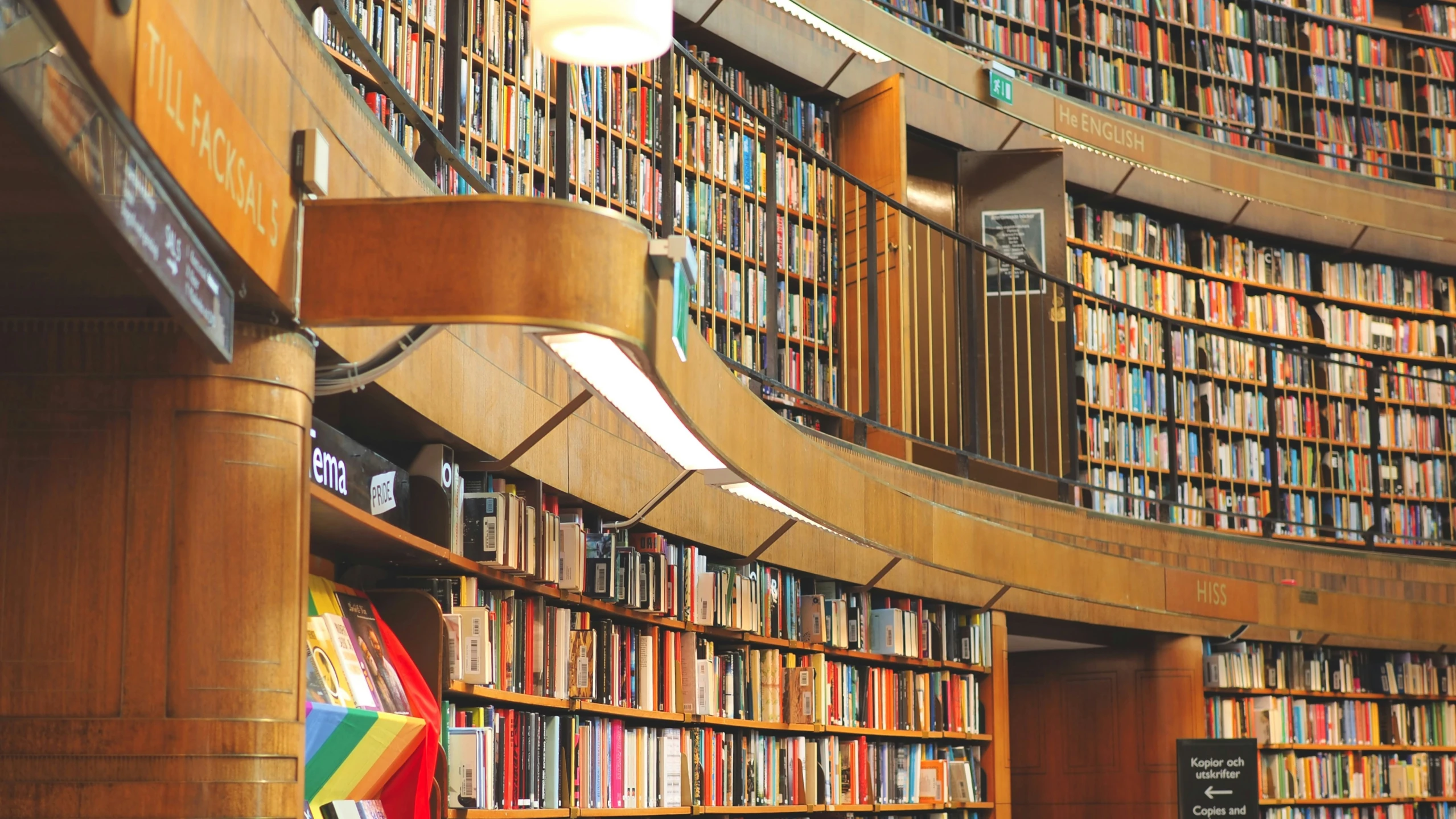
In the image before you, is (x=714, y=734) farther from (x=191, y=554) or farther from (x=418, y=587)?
(x=191, y=554)

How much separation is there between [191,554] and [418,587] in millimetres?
1424

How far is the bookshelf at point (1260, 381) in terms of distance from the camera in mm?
8531

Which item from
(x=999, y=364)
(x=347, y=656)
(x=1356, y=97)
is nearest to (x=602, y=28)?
(x=347, y=656)

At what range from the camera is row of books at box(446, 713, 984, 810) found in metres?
3.77

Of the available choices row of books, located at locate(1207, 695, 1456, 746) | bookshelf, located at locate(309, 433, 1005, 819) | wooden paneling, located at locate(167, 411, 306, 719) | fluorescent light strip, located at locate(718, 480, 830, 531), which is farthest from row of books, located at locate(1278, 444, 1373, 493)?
wooden paneling, located at locate(167, 411, 306, 719)

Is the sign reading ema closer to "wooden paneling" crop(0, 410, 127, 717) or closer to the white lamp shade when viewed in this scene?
the white lamp shade

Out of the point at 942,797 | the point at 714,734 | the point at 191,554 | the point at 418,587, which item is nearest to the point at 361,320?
the point at 191,554

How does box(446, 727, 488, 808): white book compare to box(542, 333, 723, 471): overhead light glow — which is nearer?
box(542, 333, 723, 471): overhead light glow

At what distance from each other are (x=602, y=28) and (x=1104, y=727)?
5.93 m

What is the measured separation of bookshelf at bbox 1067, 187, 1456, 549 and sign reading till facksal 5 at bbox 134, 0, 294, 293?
652 cm

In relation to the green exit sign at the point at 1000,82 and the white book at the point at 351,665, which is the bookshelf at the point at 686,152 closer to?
the green exit sign at the point at 1000,82

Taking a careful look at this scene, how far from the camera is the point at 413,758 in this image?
125 inches

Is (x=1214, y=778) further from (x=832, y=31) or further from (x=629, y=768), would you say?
(x=832, y=31)

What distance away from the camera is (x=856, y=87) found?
7.57 m
